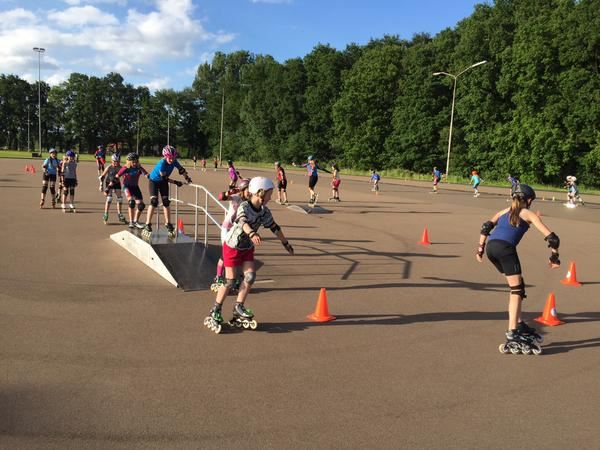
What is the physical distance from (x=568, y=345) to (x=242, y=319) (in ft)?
12.4

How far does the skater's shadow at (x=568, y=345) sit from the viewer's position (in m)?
5.51

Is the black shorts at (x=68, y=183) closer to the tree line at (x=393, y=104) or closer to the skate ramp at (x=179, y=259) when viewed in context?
the skate ramp at (x=179, y=259)

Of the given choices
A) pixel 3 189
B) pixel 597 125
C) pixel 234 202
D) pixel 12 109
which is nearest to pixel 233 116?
pixel 12 109

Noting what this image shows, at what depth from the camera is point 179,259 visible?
27.3 ft

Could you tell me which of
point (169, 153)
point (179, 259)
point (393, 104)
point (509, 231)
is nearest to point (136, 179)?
point (169, 153)

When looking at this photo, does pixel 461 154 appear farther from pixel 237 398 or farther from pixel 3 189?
pixel 237 398

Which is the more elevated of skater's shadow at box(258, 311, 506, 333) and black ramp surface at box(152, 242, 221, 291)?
black ramp surface at box(152, 242, 221, 291)

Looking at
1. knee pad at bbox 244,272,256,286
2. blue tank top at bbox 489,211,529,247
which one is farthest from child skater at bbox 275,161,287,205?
blue tank top at bbox 489,211,529,247

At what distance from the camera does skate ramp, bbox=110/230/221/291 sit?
7.77 meters

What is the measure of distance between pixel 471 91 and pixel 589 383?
5134 centimetres

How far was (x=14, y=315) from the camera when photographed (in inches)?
239

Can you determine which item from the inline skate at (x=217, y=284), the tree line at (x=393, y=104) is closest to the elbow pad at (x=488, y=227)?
the inline skate at (x=217, y=284)

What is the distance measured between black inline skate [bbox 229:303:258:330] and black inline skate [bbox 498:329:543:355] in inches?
110

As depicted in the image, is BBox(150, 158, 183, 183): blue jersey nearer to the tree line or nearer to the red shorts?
the red shorts
